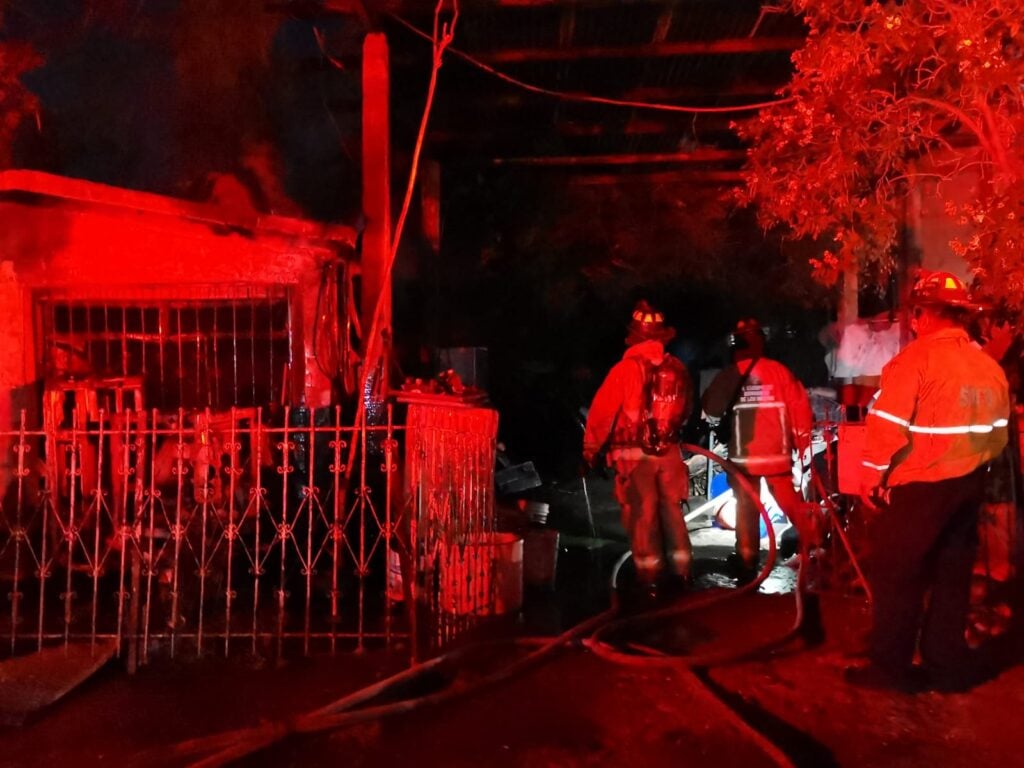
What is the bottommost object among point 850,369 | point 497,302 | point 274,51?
point 850,369

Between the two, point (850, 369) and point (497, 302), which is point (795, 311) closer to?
point (850, 369)

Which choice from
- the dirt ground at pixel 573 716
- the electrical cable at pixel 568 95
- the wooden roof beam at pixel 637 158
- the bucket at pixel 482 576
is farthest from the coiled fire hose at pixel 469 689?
the wooden roof beam at pixel 637 158

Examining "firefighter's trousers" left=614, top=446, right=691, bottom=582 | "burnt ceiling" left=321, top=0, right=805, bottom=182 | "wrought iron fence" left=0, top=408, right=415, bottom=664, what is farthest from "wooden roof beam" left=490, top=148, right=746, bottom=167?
"firefighter's trousers" left=614, top=446, right=691, bottom=582

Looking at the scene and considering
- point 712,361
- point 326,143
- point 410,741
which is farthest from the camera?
point 712,361

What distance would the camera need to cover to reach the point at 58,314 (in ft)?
23.4

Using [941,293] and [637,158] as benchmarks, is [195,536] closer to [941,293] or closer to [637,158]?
[941,293]

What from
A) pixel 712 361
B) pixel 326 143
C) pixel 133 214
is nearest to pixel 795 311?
pixel 712 361

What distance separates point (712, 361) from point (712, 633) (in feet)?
31.0

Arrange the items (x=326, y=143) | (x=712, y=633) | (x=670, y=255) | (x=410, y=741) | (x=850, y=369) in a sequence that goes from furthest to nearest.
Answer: (x=670, y=255)
(x=326, y=143)
(x=850, y=369)
(x=712, y=633)
(x=410, y=741)

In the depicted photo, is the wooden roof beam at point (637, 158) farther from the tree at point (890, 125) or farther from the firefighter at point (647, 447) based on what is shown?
the firefighter at point (647, 447)

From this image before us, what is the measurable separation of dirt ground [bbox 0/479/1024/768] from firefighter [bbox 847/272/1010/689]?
269 millimetres

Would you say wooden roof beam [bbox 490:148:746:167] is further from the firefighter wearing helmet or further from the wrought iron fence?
the wrought iron fence

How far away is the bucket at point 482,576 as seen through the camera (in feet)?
18.7

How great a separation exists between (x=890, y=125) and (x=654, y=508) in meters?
3.26
